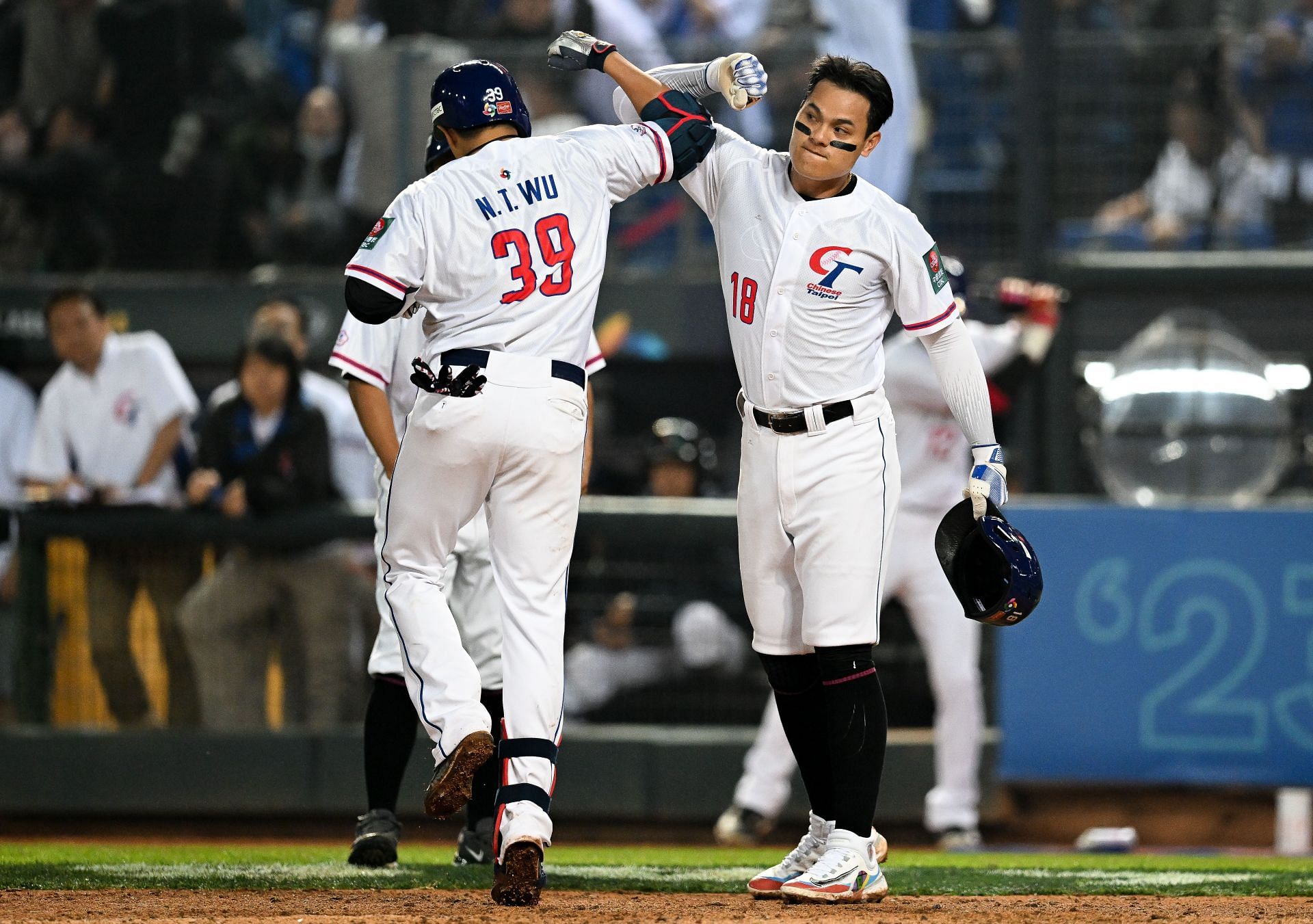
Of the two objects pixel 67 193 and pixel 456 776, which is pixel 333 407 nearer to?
pixel 67 193

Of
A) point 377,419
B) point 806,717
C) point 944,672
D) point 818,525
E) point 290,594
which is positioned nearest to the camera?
point 818,525

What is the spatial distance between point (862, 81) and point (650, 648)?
10.7ft

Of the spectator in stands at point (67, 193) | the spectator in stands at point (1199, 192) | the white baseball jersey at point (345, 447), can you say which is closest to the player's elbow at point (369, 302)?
the white baseball jersey at point (345, 447)

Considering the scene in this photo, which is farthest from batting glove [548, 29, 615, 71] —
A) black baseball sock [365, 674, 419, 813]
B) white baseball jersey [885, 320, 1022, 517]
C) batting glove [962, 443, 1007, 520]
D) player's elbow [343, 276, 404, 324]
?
white baseball jersey [885, 320, 1022, 517]

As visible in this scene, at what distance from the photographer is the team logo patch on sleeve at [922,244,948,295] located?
420cm

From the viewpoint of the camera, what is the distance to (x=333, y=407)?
7.45 m

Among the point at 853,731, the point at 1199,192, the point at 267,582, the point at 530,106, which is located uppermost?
the point at 530,106

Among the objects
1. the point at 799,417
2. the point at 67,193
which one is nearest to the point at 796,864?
the point at 799,417

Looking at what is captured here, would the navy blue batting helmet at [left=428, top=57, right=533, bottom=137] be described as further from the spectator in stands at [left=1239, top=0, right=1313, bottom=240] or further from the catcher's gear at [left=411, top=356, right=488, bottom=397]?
the spectator in stands at [left=1239, top=0, right=1313, bottom=240]

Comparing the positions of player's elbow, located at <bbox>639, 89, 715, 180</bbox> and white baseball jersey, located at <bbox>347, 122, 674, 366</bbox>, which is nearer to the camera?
white baseball jersey, located at <bbox>347, 122, 674, 366</bbox>

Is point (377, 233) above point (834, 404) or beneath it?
above

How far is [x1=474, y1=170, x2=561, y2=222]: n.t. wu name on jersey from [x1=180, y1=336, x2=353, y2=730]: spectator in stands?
9.92 ft

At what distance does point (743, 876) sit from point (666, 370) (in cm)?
463

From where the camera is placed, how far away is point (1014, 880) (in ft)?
16.1
